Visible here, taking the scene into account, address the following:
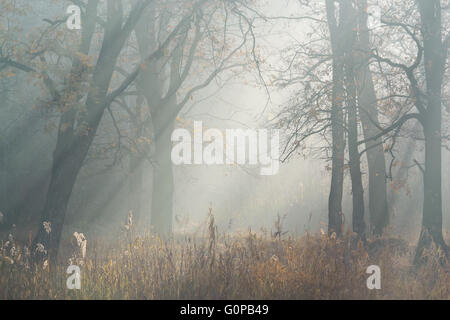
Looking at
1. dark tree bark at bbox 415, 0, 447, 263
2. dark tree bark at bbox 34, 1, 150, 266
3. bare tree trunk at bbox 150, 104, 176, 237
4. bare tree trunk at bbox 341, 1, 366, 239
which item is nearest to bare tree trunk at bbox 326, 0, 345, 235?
bare tree trunk at bbox 341, 1, 366, 239

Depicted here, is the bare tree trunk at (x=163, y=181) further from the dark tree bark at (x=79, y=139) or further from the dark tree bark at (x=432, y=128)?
the dark tree bark at (x=432, y=128)

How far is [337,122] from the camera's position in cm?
969

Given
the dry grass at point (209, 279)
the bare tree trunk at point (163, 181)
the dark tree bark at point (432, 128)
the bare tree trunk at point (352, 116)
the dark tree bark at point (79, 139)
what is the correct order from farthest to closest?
1. the bare tree trunk at point (163, 181)
2. the bare tree trunk at point (352, 116)
3. the dark tree bark at point (432, 128)
4. the dark tree bark at point (79, 139)
5. the dry grass at point (209, 279)

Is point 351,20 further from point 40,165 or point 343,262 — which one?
point 40,165

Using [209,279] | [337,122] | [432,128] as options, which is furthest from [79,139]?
[432,128]

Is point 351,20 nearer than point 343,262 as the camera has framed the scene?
No

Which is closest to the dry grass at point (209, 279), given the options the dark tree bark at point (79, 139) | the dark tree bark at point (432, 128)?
the dark tree bark at point (79, 139)

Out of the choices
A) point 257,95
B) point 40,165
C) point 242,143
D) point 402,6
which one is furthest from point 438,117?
point 257,95

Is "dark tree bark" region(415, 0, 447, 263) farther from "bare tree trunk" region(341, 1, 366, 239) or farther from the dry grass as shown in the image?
the dry grass

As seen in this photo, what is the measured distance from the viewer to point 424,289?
626 cm

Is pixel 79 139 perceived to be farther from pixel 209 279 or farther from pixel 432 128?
pixel 432 128

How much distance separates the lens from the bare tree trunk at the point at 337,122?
9500mm
